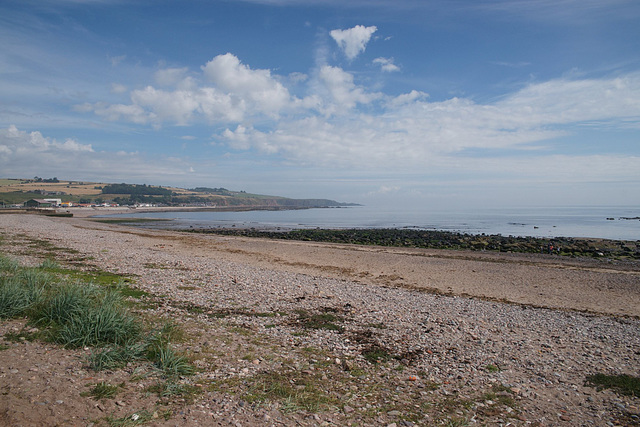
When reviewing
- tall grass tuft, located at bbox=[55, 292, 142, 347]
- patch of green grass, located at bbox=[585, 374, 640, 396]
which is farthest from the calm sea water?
tall grass tuft, located at bbox=[55, 292, 142, 347]

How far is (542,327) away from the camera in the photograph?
386 inches

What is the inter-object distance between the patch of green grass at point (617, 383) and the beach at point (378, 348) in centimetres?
17

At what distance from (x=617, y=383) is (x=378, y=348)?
4.24m

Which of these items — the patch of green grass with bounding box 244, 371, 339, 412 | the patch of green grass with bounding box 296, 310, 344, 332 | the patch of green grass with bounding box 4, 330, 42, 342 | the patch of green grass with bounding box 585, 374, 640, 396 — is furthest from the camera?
the patch of green grass with bounding box 296, 310, 344, 332

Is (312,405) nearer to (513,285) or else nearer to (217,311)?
(217,311)

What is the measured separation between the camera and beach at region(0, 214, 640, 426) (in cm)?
482

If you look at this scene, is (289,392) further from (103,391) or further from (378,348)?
(378,348)

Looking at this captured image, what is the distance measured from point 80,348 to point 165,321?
6.35 ft

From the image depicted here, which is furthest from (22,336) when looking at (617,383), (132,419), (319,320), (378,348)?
(617,383)

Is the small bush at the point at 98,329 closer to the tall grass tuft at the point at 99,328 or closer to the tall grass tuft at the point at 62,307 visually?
the tall grass tuft at the point at 99,328

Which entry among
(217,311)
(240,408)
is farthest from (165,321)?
(240,408)

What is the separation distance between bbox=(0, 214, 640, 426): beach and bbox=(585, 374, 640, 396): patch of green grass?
0.17m

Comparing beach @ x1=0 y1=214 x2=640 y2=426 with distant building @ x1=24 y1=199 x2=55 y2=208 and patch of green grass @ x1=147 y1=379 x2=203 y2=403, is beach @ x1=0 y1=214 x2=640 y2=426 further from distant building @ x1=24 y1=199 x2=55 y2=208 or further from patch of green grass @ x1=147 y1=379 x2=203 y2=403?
distant building @ x1=24 y1=199 x2=55 y2=208

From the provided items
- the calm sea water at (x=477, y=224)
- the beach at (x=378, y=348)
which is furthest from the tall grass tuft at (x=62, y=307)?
the calm sea water at (x=477, y=224)
